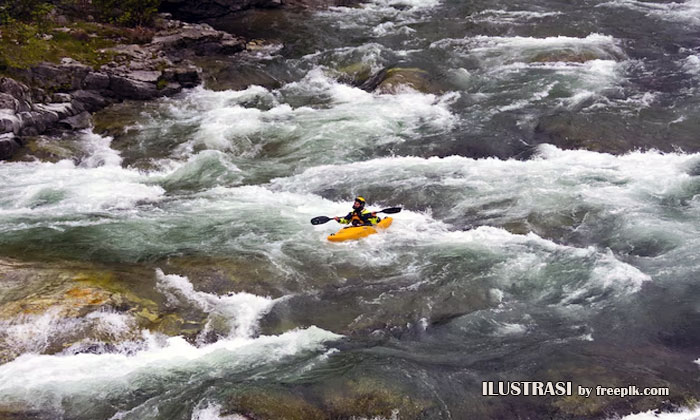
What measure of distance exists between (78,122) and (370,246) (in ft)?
31.0

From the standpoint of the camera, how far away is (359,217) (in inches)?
456

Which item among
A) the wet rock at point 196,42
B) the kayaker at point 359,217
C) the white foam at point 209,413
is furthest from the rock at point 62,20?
the white foam at point 209,413

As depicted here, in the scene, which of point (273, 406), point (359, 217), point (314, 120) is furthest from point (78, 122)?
point (273, 406)

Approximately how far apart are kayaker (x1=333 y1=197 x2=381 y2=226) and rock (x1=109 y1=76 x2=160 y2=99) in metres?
9.06

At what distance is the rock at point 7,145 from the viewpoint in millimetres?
14663

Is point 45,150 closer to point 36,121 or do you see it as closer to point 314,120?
point 36,121

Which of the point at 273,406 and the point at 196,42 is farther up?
the point at 196,42

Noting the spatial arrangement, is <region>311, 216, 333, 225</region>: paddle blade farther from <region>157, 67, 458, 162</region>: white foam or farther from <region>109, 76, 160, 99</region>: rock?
<region>109, 76, 160, 99</region>: rock

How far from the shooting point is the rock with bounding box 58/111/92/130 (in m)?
16.3

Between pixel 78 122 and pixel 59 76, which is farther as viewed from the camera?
pixel 59 76

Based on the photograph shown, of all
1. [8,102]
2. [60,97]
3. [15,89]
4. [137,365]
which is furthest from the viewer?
[60,97]

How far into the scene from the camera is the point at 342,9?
27531 millimetres

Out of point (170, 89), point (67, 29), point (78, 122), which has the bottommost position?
point (78, 122)

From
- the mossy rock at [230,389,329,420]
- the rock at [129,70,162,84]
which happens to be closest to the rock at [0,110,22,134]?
the rock at [129,70,162,84]
